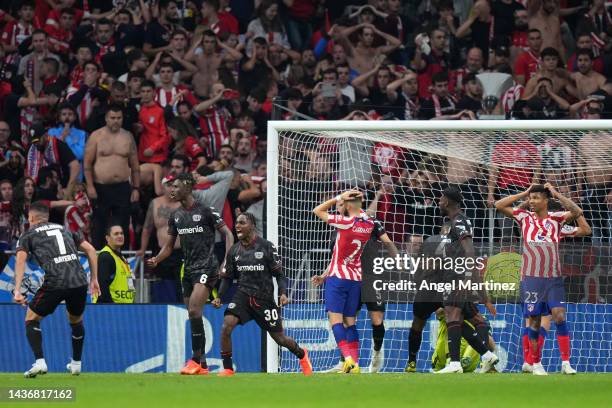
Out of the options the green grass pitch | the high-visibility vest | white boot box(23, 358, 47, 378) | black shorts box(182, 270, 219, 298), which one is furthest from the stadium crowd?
white boot box(23, 358, 47, 378)

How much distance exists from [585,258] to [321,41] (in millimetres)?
7298

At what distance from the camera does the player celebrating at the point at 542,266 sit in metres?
13.4

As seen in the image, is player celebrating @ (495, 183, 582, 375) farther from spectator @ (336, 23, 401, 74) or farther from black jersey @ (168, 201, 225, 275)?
spectator @ (336, 23, 401, 74)

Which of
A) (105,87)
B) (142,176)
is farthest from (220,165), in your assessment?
(105,87)

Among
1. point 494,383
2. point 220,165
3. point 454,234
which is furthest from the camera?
point 220,165

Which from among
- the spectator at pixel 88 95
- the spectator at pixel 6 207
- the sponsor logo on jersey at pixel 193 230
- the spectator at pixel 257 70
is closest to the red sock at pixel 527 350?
the sponsor logo on jersey at pixel 193 230

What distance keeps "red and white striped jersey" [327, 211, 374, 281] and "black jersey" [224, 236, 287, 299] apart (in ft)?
2.41

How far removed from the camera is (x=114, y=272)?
16188 millimetres

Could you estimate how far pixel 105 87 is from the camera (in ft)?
63.6

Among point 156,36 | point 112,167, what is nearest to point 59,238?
point 112,167

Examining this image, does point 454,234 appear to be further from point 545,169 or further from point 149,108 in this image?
point 149,108

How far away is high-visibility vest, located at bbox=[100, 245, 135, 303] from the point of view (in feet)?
53.3

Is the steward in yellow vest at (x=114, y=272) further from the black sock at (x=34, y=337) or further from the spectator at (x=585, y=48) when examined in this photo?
the spectator at (x=585, y=48)

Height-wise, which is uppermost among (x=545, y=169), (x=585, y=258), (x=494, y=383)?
(x=545, y=169)
